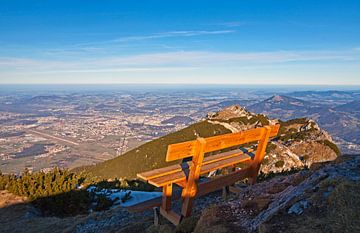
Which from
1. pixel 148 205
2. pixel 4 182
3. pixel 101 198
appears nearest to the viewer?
pixel 148 205

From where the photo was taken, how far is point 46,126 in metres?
160

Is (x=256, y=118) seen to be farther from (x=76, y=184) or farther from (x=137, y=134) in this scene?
(x=137, y=134)

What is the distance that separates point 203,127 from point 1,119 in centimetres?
15731

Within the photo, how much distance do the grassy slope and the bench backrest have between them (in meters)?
37.4

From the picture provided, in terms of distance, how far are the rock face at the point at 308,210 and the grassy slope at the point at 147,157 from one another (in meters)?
38.7

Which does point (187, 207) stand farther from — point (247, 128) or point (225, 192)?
point (247, 128)

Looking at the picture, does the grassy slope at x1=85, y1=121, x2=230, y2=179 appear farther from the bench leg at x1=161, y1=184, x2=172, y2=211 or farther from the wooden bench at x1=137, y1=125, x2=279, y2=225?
the bench leg at x1=161, y1=184, x2=172, y2=211

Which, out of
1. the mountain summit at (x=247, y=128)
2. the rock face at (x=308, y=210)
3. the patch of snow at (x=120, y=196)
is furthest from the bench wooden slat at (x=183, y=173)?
the mountain summit at (x=247, y=128)

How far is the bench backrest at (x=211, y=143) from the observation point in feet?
18.6

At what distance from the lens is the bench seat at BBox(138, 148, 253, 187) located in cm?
609

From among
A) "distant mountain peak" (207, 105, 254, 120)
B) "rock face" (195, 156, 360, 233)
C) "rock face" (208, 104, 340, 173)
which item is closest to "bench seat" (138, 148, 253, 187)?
"rock face" (195, 156, 360, 233)

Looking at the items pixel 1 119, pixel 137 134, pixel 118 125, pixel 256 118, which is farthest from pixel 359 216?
pixel 1 119

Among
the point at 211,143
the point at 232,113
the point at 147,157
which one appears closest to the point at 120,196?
the point at 211,143

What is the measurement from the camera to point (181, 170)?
21.6 ft
